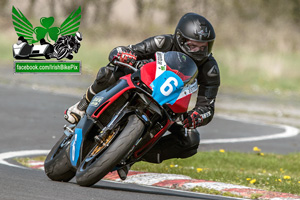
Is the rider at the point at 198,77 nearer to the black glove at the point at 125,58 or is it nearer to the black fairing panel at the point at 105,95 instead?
the black glove at the point at 125,58

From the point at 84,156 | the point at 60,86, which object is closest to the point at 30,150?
the point at 84,156

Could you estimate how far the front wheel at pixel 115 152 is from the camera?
6.43 m

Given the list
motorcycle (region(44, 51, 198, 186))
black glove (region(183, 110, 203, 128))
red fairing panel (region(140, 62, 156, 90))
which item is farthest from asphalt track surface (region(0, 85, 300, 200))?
red fairing panel (region(140, 62, 156, 90))

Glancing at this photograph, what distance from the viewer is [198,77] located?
7.84m

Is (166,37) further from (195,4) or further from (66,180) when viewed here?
(195,4)

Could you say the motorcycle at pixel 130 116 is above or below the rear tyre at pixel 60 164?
above

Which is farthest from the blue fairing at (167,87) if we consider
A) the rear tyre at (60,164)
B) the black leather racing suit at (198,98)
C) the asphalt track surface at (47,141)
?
the rear tyre at (60,164)

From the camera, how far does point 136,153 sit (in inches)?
277

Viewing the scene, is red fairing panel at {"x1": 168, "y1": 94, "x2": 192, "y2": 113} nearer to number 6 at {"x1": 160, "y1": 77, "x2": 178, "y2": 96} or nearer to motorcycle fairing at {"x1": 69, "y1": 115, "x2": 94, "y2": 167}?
number 6 at {"x1": 160, "y1": 77, "x2": 178, "y2": 96}

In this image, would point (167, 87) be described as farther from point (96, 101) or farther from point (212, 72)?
point (212, 72)

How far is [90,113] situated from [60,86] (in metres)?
16.0

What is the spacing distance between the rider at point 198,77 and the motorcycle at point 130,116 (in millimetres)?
218

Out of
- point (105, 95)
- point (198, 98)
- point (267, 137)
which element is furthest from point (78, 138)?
point (267, 137)

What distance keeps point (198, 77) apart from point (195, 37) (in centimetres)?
60
